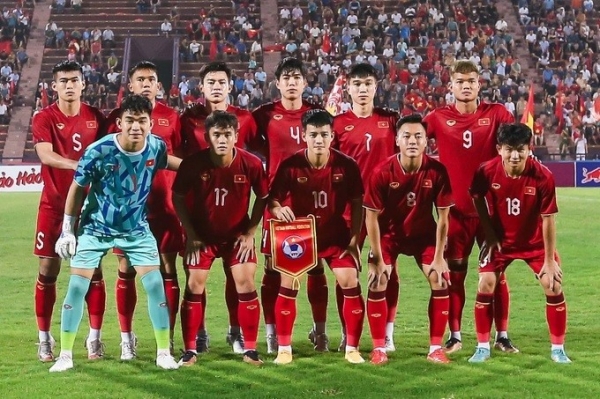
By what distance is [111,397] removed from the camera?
622 cm

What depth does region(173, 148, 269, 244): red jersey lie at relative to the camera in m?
7.20

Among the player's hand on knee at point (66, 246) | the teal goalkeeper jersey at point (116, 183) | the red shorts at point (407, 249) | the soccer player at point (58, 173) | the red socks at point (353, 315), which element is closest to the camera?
the player's hand on knee at point (66, 246)

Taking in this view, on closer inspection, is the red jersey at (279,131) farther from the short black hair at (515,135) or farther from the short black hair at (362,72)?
the short black hair at (515,135)

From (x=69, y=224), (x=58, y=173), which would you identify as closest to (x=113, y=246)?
(x=69, y=224)

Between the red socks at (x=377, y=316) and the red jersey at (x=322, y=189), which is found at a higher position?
the red jersey at (x=322, y=189)

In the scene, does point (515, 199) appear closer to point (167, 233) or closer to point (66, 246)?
point (167, 233)

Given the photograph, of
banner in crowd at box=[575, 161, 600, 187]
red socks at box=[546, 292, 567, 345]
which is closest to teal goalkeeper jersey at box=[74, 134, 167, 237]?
red socks at box=[546, 292, 567, 345]

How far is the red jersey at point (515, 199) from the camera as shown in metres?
7.26

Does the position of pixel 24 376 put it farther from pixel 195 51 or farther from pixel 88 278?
pixel 195 51

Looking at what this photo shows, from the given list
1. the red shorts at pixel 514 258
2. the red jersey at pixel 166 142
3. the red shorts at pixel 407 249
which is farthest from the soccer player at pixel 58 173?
the red shorts at pixel 514 258

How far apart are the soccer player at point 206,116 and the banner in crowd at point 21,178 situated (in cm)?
2073

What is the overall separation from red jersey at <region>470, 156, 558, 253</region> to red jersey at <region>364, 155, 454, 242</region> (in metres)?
0.27

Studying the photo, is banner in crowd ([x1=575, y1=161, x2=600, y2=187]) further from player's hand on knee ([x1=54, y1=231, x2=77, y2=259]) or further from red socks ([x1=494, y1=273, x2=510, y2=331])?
player's hand on knee ([x1=54, y1=231, x2=77, y2=259])

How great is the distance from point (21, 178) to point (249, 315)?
71.5 feet
